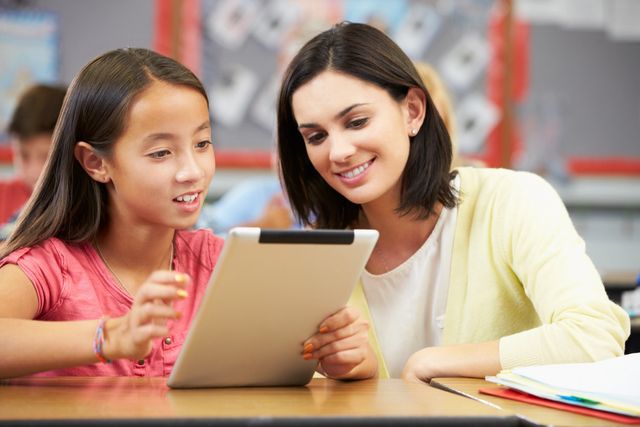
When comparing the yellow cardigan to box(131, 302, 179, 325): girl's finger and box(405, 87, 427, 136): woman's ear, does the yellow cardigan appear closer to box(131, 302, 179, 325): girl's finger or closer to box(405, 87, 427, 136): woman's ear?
box(405, 87, 427, 136): woman's ear

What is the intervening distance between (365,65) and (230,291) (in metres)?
0.70

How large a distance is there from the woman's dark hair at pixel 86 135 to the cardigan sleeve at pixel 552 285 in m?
0.60

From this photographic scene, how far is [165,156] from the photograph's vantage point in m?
1.39

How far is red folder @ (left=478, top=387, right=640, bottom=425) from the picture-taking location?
→ 0.95 m

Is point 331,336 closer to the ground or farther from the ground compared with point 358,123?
closer to the ground

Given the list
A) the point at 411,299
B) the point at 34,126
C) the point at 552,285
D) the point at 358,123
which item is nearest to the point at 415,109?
the point at 358,123

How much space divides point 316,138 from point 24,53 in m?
2.90

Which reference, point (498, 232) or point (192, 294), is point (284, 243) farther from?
point (498, 232)

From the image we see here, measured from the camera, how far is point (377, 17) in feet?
14.3

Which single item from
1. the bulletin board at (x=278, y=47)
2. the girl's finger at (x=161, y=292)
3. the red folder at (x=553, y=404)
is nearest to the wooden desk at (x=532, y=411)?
the red folder at (x=553, y=404)

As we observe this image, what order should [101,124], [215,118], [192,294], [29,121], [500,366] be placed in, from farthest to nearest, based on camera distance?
[215,118], [29,121], [192,294], [101,124], [500,366]

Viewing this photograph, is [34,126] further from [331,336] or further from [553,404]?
[553,404]

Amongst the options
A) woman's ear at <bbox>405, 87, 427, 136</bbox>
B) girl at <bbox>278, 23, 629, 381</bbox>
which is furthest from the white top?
woman's ear at <bbox>405, 87, 427, 136</bbox>

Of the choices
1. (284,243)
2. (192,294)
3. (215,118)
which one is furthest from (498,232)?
(215,118)
